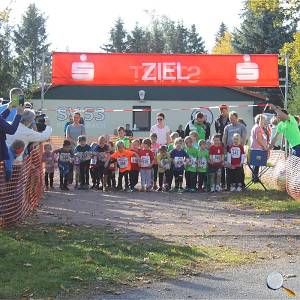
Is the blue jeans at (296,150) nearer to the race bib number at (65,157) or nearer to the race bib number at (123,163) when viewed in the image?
the race bib number at (123,163)

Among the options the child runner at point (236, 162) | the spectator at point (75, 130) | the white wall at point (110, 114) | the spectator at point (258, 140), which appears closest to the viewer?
the child runner at point (236, 162)

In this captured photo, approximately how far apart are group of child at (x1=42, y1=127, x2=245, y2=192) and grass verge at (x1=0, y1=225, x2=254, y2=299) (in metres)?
6.14

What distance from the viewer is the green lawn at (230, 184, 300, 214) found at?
12.4 metres

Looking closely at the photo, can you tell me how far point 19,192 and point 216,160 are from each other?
20.0ft

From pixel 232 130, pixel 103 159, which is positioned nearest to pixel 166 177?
pixel 103 159

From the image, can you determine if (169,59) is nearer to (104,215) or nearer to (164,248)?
(104,215)

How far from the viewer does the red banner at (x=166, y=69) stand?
17.5 m

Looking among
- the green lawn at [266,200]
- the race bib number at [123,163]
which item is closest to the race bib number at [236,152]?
the green lawn at [266,200]

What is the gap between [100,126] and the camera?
4606cm

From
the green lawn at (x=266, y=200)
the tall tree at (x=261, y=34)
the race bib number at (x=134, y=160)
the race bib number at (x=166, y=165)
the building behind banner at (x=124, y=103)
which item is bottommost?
the green lawn at (x=266, y=200)

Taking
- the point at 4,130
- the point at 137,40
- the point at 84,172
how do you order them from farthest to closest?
the point at 137,40 < the point at 84,172 < the point at 4,130

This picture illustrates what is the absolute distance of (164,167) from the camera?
15508mm

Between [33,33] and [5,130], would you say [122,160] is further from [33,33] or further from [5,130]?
[33,33]

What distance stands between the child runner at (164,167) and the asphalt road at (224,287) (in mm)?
7975
